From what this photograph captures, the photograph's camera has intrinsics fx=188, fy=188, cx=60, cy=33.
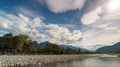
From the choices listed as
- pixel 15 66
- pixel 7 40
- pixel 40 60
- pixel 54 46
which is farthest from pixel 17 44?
pixel 15 66

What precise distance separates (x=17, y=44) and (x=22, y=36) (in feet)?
26.1

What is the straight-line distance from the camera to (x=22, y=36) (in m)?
97.2

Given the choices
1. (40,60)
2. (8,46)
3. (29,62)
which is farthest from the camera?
(8,46)

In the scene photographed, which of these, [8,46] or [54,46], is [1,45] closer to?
[8,46]

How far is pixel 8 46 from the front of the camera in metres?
88.4

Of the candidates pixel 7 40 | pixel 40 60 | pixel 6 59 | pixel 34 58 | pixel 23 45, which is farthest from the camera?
pixel 7 40

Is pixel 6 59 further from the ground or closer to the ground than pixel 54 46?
closer to the ground

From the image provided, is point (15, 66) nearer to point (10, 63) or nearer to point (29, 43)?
point (10, 63)

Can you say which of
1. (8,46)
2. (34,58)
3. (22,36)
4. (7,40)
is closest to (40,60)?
(34,58)

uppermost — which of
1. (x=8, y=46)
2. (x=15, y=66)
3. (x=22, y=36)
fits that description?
(x=22, y=36)

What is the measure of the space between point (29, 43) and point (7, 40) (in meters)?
15.3

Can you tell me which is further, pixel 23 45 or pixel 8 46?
pixel 23 45

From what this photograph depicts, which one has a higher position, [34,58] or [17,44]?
[17,44]

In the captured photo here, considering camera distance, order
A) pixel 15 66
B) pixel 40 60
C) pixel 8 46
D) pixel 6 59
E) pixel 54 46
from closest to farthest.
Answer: pixel 6 59 < pixel 15 66 < pixel 40 60 < pixel 8 46 < pixel 54 46
